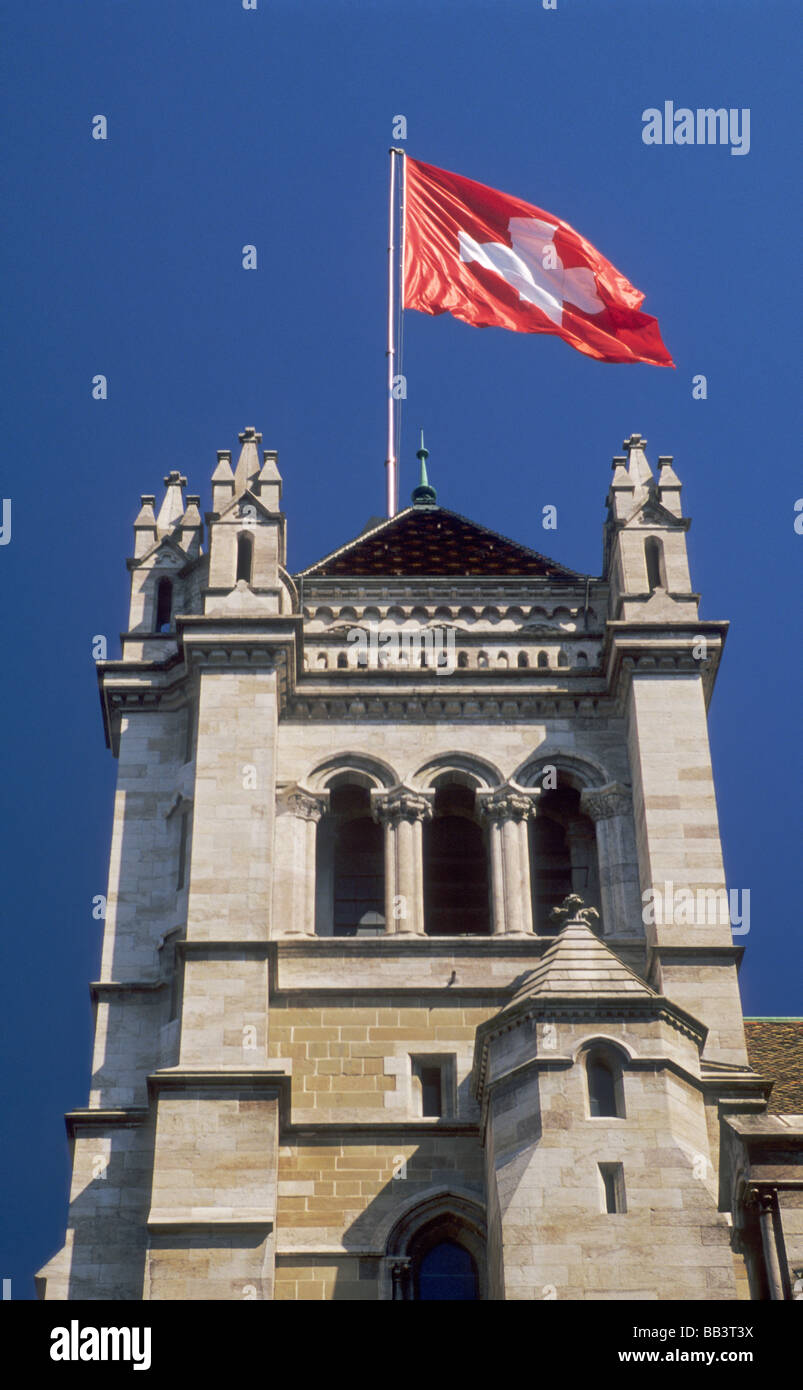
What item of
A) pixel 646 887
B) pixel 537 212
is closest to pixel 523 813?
pixel 646 887

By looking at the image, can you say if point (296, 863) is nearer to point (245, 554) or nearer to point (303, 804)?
point (303, 804)

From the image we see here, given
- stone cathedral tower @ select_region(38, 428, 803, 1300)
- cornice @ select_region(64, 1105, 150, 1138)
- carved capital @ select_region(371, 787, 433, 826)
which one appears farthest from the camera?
carved capital @ select_region(371, 787, 433, 826)

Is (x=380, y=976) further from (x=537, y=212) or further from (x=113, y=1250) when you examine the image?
(x=537, y=212)

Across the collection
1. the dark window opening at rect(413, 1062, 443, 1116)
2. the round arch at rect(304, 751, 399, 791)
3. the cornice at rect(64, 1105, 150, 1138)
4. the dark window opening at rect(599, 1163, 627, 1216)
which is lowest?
the dark window opening at rect(599, 1163, 627, 1216)

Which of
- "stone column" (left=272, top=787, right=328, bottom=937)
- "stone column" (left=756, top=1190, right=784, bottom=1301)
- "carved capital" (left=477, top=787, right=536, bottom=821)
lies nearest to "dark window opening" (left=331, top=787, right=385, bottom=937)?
"stone column" (left=272, top=787, right=328, bottom=937)

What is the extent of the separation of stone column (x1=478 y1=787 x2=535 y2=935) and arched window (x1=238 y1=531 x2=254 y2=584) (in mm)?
5651

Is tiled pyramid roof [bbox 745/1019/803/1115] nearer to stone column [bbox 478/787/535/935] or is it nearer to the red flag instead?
stone column [bbox 478/787/535/935]

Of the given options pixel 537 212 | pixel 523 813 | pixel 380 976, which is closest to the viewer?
pixel 380 976

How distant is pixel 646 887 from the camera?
3797cm

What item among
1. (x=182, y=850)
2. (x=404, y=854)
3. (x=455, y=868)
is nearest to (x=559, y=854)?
(x=455, y=868)

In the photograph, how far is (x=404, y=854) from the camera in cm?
3928

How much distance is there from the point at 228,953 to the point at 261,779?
342 cm

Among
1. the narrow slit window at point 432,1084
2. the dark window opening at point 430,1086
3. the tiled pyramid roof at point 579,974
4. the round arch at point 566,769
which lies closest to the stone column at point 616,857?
the round arch at point 566,769

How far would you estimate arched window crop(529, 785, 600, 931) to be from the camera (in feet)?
133
